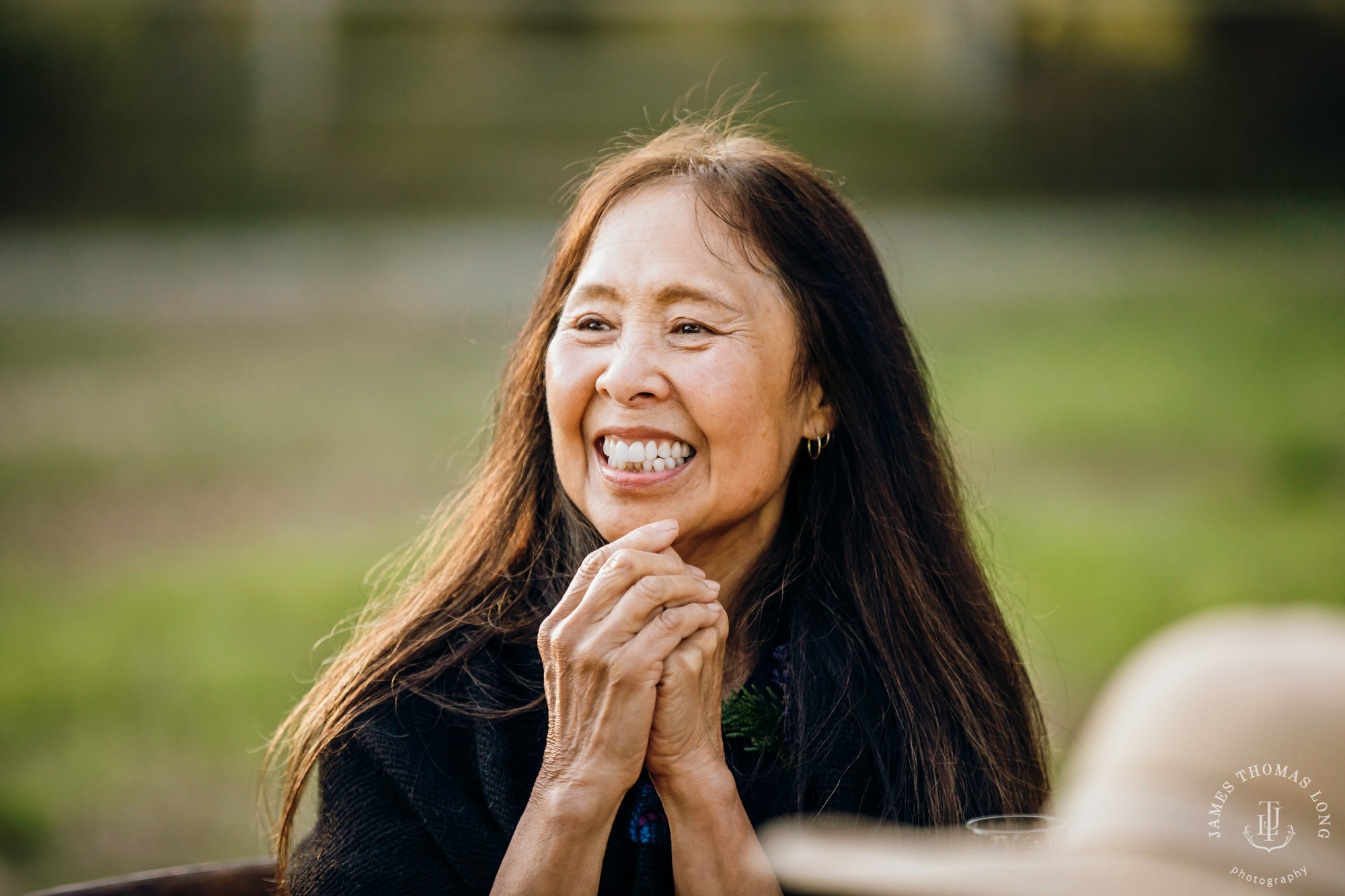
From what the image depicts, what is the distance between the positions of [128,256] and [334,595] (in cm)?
952

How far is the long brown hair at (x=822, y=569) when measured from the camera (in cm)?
252

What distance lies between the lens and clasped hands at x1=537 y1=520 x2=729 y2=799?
227 cm

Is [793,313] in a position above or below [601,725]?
above

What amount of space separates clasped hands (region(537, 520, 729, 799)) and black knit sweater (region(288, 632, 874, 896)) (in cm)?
17

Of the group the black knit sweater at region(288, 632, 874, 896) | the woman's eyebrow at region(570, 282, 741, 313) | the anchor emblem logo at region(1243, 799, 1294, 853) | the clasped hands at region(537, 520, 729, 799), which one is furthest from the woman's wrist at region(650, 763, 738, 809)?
the anchor emblem logo at region(1243, 799, 1294, 853)

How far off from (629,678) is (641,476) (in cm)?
45

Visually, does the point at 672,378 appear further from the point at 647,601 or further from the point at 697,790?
the point at 697,790

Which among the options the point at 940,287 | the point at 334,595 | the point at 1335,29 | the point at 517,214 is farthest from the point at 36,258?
the point at 1335,29

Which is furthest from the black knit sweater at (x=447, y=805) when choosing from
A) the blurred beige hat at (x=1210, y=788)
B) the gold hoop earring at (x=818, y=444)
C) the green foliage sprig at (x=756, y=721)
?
the blurred beige hat at (x=1210, y=788)

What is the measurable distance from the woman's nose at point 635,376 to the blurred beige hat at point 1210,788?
5.34 feet

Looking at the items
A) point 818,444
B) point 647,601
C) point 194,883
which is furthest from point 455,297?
point 647,601

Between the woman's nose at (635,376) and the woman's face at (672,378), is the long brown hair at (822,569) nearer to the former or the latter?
the woman's face at (672,378)

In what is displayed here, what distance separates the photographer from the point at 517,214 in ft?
53.2

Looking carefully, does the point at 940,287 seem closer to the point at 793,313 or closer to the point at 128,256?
the point at 128,256
